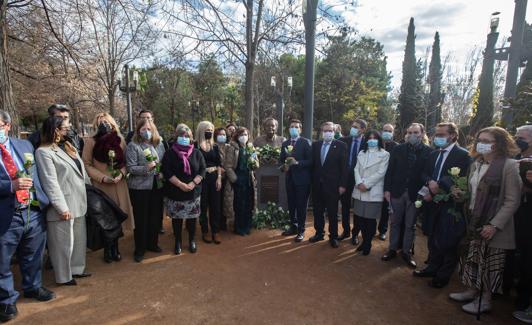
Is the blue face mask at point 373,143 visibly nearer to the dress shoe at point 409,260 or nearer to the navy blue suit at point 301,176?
the navy blue suit at point 301,176

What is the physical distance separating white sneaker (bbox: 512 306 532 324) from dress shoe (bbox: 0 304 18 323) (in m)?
5.32

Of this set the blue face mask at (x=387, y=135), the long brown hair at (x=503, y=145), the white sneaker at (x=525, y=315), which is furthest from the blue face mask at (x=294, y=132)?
the white sneaker at (x=525, y=315)

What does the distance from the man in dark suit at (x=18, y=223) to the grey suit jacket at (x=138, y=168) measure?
116 cm

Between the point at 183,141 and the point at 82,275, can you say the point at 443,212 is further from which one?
the point at 82,275

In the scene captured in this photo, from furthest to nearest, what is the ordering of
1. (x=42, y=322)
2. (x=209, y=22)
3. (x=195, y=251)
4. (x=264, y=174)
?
(x=209, y=22), (x=264, y=174), (x=195, y=251), (x=42, y=322)

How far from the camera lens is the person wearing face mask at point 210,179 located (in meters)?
5.09

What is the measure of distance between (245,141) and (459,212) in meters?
3.46

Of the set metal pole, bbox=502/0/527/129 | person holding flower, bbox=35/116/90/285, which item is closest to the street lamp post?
person holding flower, bbox=35/116/90/285

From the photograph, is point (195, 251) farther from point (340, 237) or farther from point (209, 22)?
point (209, 22)

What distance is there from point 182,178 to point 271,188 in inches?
98.3

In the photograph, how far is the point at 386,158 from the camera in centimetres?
474

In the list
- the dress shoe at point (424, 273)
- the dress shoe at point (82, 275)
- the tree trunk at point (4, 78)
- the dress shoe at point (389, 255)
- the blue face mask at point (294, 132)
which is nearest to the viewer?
the dress shoe at point (82, 275)

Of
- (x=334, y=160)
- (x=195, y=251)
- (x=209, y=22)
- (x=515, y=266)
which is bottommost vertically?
(x=195, y=251)

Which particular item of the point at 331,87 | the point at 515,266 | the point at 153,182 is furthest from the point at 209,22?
the point at 331,87
